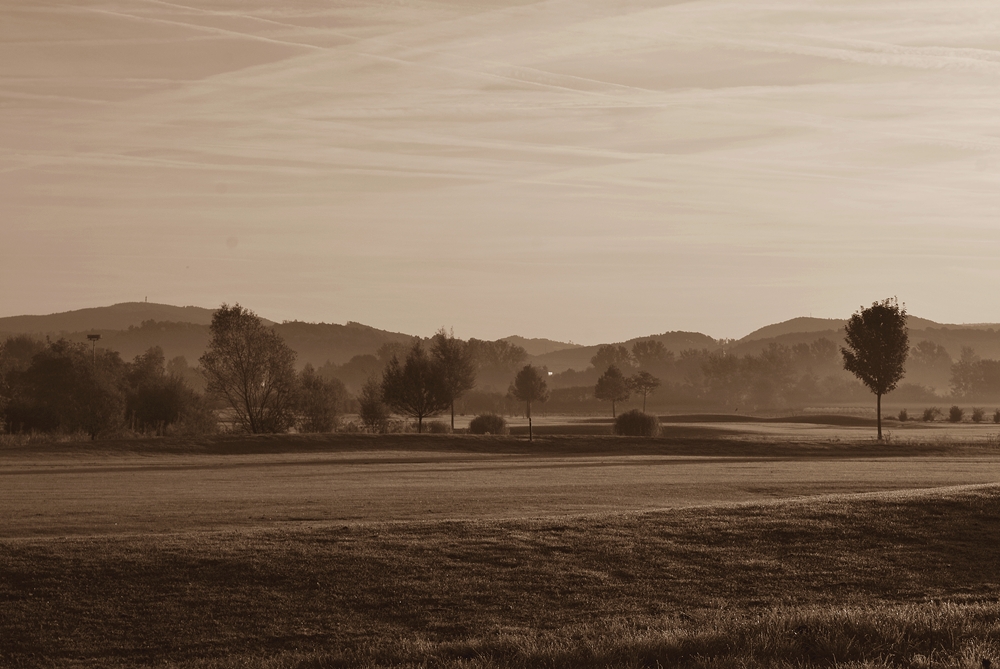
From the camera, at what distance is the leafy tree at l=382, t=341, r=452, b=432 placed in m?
86.9

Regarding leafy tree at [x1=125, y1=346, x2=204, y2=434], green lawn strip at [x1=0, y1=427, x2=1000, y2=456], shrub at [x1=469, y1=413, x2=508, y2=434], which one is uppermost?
leafy tree at [x1=125, y1=346, x2=204, y2=434]

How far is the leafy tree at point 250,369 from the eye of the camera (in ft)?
264

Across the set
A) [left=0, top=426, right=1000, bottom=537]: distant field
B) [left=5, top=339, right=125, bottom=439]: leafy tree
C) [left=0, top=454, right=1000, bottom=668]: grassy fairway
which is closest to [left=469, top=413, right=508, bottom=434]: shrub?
[left=0, top=426, right=1000, bottom=537]: distant field

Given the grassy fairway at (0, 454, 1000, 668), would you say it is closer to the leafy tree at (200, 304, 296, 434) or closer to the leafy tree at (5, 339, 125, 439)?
the leafy tree at (200, 304, 296, 434)

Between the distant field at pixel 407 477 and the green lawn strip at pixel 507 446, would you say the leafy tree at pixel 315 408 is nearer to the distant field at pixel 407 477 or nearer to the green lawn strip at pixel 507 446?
the green lawn strip at pixel 507 446

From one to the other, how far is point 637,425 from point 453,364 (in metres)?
18.6

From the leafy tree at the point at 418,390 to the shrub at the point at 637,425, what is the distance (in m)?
15.8

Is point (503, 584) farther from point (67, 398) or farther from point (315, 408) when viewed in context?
point (315, 408)

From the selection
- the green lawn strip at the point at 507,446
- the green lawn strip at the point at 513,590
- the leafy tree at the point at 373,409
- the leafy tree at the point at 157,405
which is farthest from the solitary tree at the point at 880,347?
the green lawn strip at the point at 513,590

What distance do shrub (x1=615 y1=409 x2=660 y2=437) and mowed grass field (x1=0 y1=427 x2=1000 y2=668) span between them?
168ft

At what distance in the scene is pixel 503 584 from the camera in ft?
52.4

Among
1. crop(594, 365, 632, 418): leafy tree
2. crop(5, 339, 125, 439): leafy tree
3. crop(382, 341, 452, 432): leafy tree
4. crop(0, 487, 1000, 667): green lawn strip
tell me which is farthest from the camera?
crop(594, 365, 632, 418): leafy tree

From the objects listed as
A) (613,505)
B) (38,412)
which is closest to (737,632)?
(613,505)

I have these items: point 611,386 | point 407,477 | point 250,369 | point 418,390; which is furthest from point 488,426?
point 611,386
